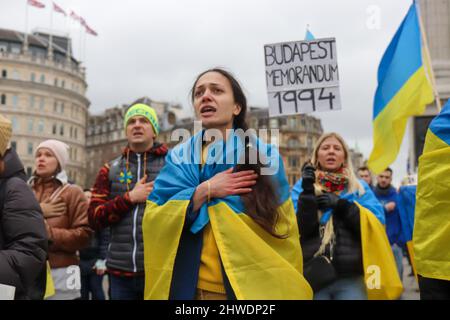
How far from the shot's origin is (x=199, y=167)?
10.3 ft

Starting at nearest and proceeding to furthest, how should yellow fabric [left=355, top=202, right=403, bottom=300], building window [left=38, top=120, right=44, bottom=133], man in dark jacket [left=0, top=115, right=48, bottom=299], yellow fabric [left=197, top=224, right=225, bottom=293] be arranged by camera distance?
man in dark jacket [left=0, top=115, right=48, bottom=299] < yellow fabric [left=197, top=224, right=225, bottom=293] < yellow fabric [left=355, top=202, right=403, bottom=300] < building window [left=38, top=120, right=44, bottom=133]

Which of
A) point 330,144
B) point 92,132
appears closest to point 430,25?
point 330,144

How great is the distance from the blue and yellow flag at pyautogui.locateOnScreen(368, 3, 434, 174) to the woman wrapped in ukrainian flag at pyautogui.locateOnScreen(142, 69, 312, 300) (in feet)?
13.7

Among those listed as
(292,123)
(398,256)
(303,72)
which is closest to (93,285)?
(303,72)

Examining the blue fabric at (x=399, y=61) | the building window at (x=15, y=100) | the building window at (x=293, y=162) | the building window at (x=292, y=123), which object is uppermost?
the building window at (x=15, y=100)

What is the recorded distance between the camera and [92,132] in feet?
376

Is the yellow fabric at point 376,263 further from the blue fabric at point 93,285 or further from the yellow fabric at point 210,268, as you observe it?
the blue fabric at point 93,285

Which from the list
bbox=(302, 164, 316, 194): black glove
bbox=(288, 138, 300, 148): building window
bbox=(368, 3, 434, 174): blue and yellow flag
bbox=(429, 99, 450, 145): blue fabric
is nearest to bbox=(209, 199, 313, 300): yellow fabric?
bbox=(429, 99, 450, 145): blue fabric

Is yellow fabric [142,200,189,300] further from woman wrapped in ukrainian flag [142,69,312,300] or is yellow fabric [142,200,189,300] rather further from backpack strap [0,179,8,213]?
→ backpack strap [0,179,8,213]

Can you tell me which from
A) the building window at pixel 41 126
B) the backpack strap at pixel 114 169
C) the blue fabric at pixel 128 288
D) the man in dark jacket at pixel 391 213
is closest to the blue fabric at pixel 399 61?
the man in dark jacket at pixel 391 213

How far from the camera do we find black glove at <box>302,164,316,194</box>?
4398 millimetres

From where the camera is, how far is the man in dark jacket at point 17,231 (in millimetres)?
2785

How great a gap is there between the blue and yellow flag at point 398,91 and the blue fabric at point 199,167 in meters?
4.11

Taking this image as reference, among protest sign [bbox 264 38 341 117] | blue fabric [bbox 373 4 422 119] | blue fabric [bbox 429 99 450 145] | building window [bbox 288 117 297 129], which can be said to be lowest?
blue fabric [bbox 429 99 450 145]
